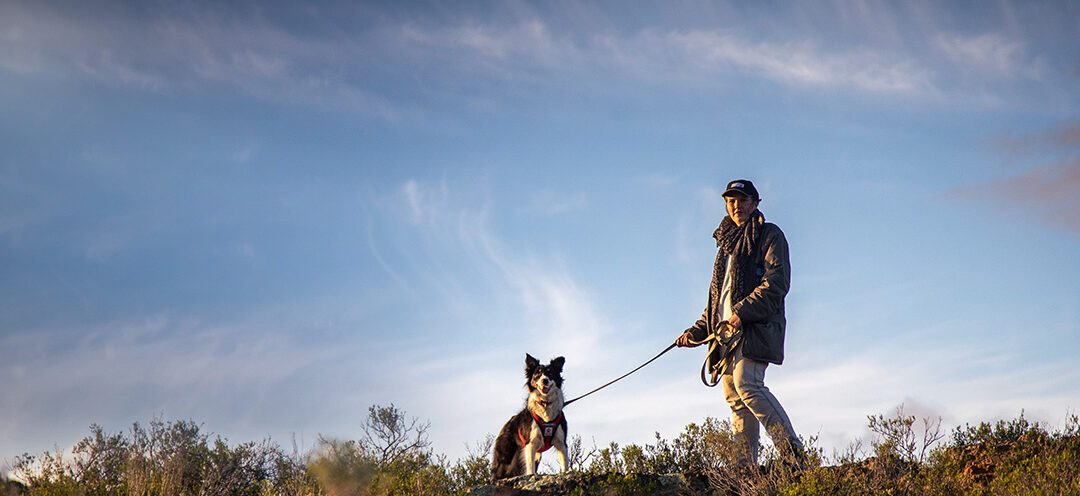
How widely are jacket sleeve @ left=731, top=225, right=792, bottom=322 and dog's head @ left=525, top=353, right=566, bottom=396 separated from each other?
8.54ft

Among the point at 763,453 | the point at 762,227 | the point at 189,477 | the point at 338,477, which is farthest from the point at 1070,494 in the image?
the point at 189,477

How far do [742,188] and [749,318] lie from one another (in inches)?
52.3

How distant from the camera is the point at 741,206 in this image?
778 cm

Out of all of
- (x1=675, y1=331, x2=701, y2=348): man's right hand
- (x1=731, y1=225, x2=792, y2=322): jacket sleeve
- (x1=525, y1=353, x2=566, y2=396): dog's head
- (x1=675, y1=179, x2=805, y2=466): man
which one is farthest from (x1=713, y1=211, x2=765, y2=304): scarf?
(x1=525, y1=353, x2=566, y2=396): dog's head

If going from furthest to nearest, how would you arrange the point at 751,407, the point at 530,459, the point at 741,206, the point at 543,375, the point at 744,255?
1. the point at 543,375
2. the point at 530,459
3. the point at 741,206
4. the point at 744,255
5. the point at 751,407

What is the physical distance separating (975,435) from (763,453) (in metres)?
2.71

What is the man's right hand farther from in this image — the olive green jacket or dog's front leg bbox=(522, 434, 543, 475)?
dog's front leg bbox=(522, 434, 543, 475)

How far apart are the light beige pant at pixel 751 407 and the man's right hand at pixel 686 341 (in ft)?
1.74

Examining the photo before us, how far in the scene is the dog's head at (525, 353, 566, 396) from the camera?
908 cm

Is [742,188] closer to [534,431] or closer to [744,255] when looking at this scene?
[744,255]

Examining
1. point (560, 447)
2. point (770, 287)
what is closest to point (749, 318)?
point (770, 287)

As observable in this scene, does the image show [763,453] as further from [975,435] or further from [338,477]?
[338,477]

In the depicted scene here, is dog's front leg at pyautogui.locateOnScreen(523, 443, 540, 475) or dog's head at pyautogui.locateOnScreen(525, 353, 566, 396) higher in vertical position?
dog's head at pyautogui.locateOnScreen(525, 353, 566, 396)

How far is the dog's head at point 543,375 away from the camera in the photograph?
908cm
